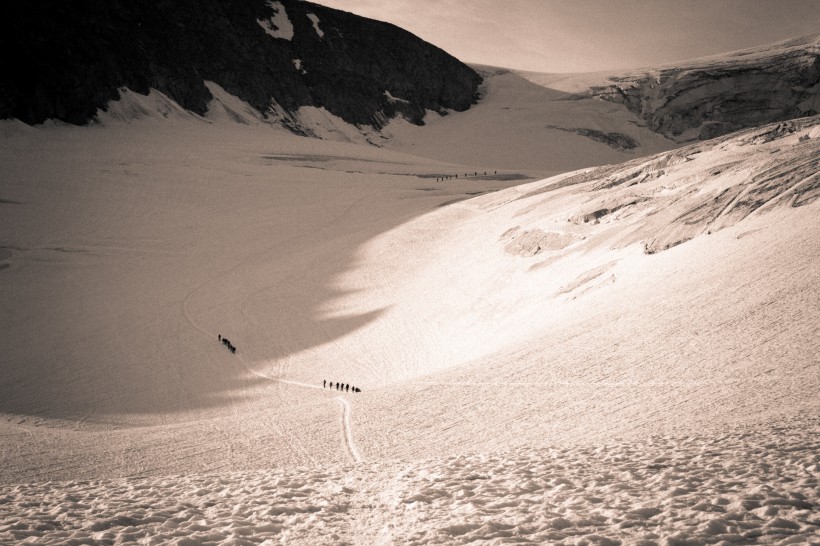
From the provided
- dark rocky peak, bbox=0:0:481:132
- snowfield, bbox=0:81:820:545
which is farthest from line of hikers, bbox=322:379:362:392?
dark rocky peak, bbox=0:0:481:132

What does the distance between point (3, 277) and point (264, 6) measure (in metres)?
65.3

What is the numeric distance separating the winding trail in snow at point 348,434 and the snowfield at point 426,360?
0.31ft

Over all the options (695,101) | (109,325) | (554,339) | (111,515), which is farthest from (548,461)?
(695,101)

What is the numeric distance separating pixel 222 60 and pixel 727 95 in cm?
6924

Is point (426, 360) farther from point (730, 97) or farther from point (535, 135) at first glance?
point (730, 97)

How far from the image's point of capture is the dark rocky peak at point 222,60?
191ft

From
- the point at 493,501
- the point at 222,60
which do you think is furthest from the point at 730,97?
the point at 493,501

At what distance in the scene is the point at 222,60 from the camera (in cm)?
7462

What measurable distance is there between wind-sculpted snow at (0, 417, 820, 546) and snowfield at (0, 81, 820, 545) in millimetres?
42

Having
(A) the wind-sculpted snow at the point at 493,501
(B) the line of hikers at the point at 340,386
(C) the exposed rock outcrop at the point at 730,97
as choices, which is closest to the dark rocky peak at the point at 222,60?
(C) the exposed rock outcrop at the point at 730,97

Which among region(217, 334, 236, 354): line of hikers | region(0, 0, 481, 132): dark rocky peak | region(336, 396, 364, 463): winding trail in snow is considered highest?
region(0, 0, 481, 132): dark rocky peak

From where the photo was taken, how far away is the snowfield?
22.6 ft

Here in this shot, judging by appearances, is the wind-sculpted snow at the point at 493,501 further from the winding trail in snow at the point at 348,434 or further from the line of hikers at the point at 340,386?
the line of hikers at the point at 340,386

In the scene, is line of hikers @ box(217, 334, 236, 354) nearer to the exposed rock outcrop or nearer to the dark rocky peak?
the dark rocky peak
